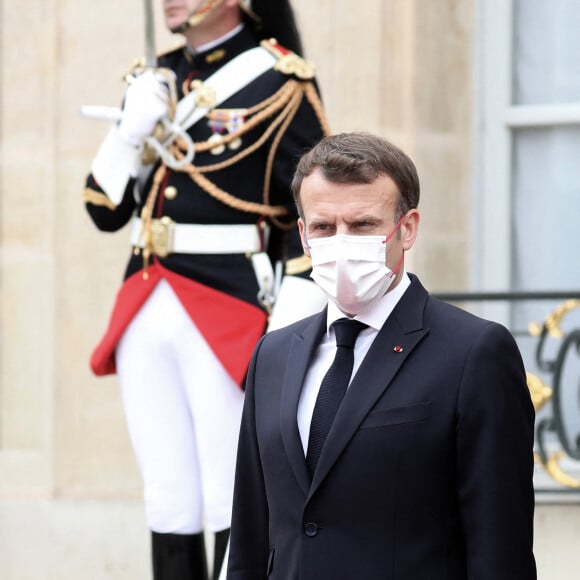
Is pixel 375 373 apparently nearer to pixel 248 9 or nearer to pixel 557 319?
pixel 248 9

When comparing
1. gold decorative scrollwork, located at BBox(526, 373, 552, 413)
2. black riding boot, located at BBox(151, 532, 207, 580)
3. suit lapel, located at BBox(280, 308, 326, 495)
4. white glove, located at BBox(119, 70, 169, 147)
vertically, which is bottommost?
black riding boot, located at BBox(151, 532, 207, 580)

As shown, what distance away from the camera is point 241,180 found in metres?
4.64

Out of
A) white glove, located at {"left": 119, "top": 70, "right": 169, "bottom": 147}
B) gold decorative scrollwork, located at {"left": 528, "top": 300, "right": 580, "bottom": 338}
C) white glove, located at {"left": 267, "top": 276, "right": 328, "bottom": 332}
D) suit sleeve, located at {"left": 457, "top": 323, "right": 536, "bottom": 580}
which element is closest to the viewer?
suit sleeve, located at {"left": 457, "top": 323, "right": 536, "bottom": 580}

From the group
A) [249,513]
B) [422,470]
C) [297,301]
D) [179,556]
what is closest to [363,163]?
[422,470]

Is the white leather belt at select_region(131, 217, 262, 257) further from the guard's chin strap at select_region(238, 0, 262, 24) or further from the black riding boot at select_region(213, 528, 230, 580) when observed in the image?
the black riding boot at select_region(213, 528, 230, 580)

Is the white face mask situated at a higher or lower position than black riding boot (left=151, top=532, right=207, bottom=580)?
higher

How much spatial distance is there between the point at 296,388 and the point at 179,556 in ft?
5.77

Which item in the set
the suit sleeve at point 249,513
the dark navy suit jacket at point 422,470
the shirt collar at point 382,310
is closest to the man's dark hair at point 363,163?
the shirt collar at point 382,310

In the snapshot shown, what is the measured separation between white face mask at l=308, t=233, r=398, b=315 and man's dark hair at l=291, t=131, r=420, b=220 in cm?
10

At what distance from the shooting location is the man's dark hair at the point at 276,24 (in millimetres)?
4840

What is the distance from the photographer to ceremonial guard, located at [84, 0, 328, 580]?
4.56m

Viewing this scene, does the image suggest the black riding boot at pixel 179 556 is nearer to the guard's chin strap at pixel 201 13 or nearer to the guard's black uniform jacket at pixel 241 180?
the guard's black uniform jacket at pixel 241 180

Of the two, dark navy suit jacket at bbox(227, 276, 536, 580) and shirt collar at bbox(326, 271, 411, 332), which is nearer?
dark navy suit jacket at bbox(227, 276, 536, 580)

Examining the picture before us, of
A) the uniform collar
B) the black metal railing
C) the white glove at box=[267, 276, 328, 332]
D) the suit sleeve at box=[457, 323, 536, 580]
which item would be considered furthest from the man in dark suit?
the black metal railing
